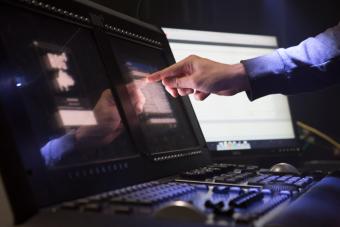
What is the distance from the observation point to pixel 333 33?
886 mm

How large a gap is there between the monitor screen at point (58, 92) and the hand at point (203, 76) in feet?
0.54

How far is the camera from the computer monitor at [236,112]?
1248 mm

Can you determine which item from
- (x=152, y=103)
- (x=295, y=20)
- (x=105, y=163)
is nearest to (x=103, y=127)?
(x=105, y=163)

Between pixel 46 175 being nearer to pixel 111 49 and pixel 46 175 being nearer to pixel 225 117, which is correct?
pixel 111 49

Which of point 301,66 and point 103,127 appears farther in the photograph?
point 301,66

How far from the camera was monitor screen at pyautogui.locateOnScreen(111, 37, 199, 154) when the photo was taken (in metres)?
0.76

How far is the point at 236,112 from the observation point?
1.31 metres

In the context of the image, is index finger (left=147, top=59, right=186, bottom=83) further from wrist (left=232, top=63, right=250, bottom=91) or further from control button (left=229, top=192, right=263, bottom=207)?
control button (left=229, top=192, right=263, bottom=207)

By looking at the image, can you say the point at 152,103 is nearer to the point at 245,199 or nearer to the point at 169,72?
the point at 169,72

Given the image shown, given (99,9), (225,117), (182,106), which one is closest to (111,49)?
(99,9)

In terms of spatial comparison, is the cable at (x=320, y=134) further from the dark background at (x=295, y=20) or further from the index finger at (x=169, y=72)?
the index finger at (x=169, y=72)

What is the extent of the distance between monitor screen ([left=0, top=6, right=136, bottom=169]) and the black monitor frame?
0.01 meters

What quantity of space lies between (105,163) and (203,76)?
30cm

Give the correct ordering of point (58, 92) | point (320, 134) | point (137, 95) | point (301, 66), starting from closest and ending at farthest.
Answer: point (58, 92) → point (137, 95) → point (301, 66) → point (320, 134)
